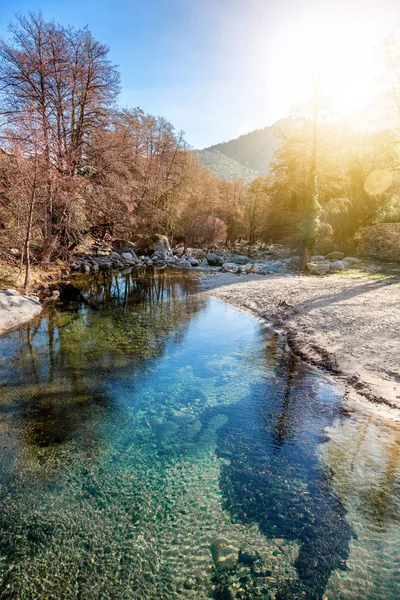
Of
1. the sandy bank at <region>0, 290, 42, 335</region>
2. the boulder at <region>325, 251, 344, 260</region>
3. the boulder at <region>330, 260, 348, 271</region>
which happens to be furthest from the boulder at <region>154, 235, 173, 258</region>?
the sandy bank at <region>0, 290, 42, 335</region>

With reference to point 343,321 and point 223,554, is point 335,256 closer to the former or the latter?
point 343,321

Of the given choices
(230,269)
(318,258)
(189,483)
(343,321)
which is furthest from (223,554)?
(318,258)

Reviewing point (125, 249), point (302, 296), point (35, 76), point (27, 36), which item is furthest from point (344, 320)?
point (125, 249)

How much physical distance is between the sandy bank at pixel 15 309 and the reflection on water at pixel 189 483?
2540 millimetres

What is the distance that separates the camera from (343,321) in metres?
9.70

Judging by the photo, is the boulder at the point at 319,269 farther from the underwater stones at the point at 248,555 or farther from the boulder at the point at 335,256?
the underwater stones at the point at 248,555

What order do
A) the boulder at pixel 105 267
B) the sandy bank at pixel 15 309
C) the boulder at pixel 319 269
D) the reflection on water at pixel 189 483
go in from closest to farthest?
the reflection on water at pixel 189 483
the sandy bank at pixel 15 309
the boulder at pixel 319 269
the boulder at pixel 105 267

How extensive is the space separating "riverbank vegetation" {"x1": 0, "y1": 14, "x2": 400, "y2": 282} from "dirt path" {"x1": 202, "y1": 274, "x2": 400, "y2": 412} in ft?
23.9

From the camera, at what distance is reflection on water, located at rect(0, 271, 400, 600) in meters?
2.98

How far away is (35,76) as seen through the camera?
53.3 ft

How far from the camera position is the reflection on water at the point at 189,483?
2979mm

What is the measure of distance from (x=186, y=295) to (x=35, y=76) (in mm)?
14264

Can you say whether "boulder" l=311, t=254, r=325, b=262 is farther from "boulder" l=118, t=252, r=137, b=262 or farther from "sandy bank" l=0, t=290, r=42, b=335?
"sandy bank" l=0, t=290, r=42, b=335

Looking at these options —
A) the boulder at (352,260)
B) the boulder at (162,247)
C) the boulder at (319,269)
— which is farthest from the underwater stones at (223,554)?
the boulder at (162,247)
